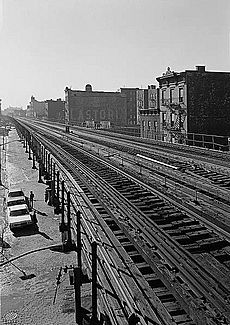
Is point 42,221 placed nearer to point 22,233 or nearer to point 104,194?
point 22,233

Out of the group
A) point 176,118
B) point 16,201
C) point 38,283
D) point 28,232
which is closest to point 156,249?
point 38,283

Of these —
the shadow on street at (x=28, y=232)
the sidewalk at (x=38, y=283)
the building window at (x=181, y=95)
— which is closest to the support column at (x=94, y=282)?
the sidewalk at (x=38, y=283)

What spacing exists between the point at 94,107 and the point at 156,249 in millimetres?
103136

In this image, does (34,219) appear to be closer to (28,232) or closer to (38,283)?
(28,232)

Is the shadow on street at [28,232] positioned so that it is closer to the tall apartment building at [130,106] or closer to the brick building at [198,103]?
the brick building at [198,103]

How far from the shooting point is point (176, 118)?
168 ft

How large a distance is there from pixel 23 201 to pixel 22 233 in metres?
4.96

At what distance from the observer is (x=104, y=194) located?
19.8 meters

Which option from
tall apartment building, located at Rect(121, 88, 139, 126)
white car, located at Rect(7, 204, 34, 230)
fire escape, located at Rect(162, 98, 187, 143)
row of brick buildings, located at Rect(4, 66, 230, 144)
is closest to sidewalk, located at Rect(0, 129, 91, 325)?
white car, located at Rect(7, 204, 34, 230)

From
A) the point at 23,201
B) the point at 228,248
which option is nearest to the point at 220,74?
the point at 23,201

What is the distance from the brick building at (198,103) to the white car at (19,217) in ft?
93.4

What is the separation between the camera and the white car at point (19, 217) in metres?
20.4

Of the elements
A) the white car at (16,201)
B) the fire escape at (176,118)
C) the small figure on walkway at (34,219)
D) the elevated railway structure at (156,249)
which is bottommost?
the small figure on walkway at (34,219)

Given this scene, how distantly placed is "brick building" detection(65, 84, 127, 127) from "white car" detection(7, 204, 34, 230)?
86.7 meters
